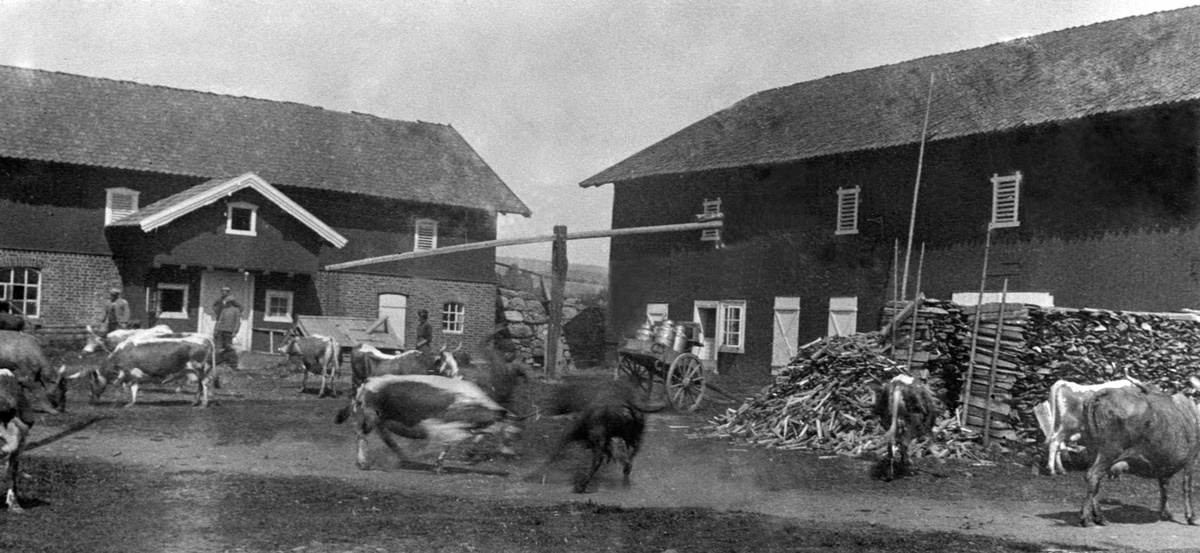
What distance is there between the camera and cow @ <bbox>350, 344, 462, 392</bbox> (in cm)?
1688

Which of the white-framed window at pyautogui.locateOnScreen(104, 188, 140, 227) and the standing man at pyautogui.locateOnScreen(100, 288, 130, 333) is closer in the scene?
the standing man at pyautogui.locateOnScreen(100, 288, 130, 333)

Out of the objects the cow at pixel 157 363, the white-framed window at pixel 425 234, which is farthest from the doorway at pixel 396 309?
the cow at pixel 157 363

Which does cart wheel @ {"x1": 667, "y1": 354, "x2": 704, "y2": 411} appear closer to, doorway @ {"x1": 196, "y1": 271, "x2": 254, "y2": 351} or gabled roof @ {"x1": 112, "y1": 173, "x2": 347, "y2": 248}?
gabled roof @ {"x1": 112, "y1": 173, "x2": 347, "y2": 248}

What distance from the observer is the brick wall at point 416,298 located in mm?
28656

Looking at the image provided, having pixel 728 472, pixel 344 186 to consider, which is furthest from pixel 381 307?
pixel 728 472

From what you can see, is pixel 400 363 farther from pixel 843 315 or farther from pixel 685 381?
pixel 843 315

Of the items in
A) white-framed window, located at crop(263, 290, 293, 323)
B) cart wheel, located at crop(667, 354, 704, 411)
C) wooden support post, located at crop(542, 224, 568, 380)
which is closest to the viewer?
wooden support post, located at crop(542, 224, 568, 380)

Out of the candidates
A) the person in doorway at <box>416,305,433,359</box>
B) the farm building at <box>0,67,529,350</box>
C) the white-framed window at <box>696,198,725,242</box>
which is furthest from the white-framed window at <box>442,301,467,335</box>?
the person in doorway at <box>416,305,433,359</box>

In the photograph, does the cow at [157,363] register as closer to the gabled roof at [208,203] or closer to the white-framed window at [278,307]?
the gabled roof at [208,203]

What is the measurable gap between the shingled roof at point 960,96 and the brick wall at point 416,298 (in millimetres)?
4773

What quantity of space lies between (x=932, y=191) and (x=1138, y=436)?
1476cm

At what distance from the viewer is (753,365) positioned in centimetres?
2869

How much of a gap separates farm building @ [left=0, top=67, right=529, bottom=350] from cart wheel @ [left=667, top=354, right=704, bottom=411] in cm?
977

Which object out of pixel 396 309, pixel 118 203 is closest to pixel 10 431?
pixel 396 309
